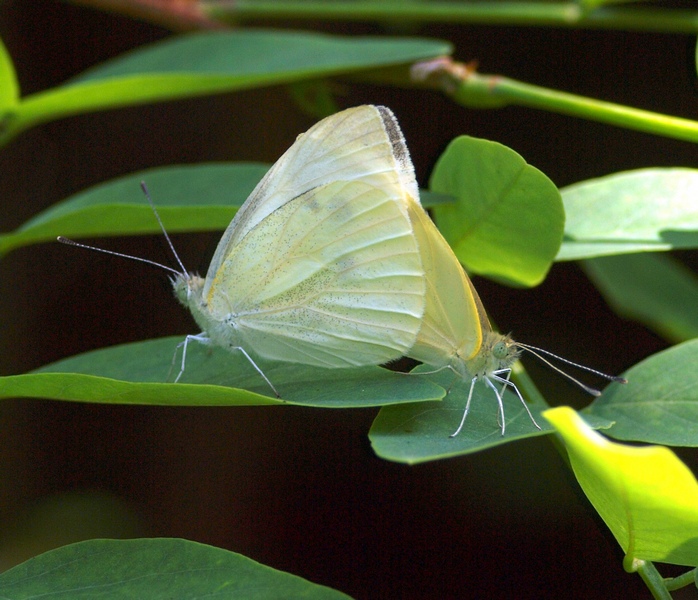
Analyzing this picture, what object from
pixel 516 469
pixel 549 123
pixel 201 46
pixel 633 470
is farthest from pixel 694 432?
pixel 549 123

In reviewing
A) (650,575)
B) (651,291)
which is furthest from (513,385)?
(651,291)

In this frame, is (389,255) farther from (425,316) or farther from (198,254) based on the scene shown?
(198,254)

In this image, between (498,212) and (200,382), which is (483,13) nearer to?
(498,212)

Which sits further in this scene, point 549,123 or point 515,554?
point 549,123

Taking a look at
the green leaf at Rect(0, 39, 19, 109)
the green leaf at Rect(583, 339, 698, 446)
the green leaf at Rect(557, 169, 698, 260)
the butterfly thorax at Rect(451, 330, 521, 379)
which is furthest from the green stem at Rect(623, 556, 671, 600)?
the green leaf at Rect(0, 39, 19, 109)

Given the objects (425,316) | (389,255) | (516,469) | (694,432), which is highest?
(389,255)
